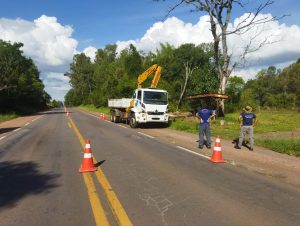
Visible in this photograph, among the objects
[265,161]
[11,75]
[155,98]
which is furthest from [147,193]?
[11,75]

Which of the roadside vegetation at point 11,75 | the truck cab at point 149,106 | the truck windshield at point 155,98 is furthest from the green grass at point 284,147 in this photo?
the roadside vegetation at point 11,75

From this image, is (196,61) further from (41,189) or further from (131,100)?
(41,189)

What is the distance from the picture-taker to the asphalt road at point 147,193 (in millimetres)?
5445

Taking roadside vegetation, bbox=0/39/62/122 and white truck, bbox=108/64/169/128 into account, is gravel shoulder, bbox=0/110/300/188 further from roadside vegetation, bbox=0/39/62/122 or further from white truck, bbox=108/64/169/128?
roadside vegetation, bbox=0/39/62/122

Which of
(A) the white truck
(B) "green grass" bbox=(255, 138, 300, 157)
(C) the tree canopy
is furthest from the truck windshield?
(C) the tree canopy

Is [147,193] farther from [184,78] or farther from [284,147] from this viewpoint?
[184,78]

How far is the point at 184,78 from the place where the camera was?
5769 centimetres

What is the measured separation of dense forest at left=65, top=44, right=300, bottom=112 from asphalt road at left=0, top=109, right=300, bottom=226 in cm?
1526

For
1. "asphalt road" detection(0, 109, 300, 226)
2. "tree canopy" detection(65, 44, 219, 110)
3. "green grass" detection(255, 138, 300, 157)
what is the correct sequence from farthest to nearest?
1. "tree canopy" detection(65, 44, 219, 110)
2. "green grass" detection(255, 138, 300, 157)
3. "asphalt road" detection(0, 109, 300, 226)

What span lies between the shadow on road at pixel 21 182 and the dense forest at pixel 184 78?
16.2 meters

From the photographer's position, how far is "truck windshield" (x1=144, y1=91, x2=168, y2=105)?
23.2 m

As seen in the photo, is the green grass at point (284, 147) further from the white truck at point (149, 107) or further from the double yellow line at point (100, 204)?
the white truck at point (149, 107)

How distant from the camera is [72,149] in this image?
13086 mm

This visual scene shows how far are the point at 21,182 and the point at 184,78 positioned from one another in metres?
51.0
